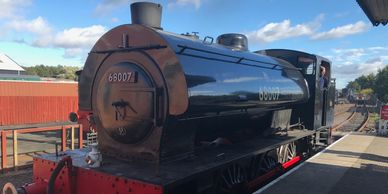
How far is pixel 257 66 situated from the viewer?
6.86 m

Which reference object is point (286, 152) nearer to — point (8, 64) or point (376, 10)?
point (376, 10)

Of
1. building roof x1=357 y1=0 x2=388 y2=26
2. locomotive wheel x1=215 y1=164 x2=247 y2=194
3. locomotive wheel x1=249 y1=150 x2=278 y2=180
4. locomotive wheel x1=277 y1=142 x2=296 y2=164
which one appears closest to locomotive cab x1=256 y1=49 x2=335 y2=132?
locomotive wheel x1=277 y1=142 x2=296 y2=164

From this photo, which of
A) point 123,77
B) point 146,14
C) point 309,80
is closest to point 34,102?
point 309,80

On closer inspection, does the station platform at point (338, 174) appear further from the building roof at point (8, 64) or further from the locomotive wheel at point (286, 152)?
the building roof at point (8, 64)

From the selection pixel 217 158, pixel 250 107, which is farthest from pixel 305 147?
pixel 217 158

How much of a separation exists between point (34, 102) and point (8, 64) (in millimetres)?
43110

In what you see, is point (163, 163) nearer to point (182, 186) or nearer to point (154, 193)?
point (182, 186)

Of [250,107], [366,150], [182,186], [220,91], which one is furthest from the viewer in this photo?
[366,150]

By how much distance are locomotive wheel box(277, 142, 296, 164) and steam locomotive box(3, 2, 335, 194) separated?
1502mm

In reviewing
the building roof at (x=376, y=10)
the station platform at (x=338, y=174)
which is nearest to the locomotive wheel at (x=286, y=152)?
the station platform at (x=338, y=174)

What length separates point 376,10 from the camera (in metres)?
7.71

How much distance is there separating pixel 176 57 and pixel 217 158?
162 cm

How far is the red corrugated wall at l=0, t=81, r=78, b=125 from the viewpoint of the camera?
2622 cm

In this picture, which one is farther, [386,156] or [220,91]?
[386,156]
